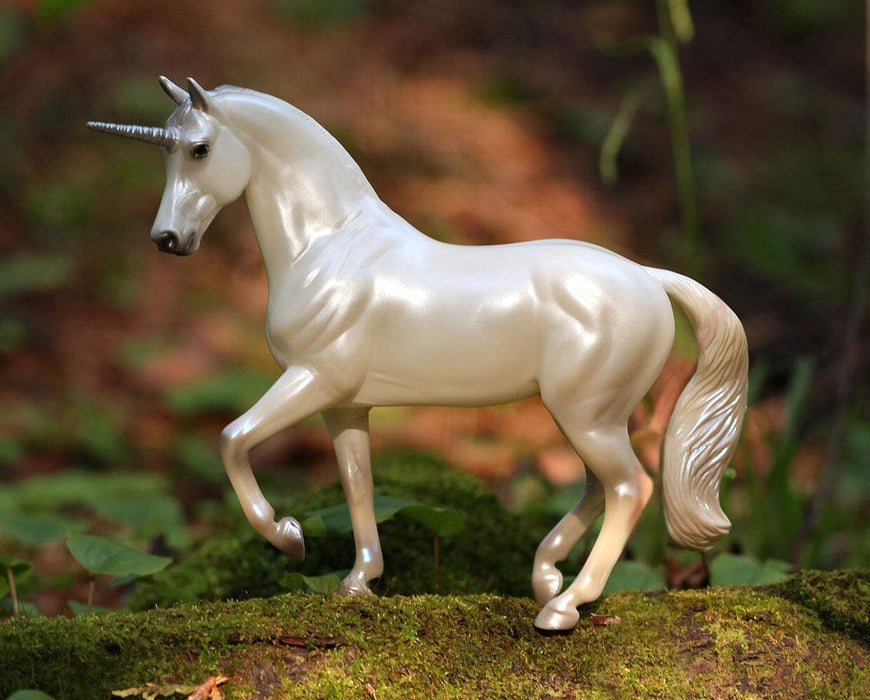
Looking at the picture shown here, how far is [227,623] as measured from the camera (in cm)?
170

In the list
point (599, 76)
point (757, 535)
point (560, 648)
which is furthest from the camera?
point (599, 76)

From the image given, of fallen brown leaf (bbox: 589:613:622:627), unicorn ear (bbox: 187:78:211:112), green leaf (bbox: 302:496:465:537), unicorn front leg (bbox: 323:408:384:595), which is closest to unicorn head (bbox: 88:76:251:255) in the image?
unicorn ear (bbox: 187:78:211:112)

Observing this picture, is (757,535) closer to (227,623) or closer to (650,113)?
(227,623)

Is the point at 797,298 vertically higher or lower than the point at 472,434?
higher

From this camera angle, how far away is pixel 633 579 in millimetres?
2404

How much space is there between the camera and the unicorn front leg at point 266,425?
1839 millimetres

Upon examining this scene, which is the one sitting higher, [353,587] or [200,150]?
[200,150]

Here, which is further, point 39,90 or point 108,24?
point 108,24

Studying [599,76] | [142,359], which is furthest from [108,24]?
[599,76]

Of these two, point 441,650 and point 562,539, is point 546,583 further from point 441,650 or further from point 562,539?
point 441,650

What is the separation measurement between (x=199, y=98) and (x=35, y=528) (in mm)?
1207

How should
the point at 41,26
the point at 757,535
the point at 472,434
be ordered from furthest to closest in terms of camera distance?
the point at 472,434 < the point at 757,535 < the point at 41,26

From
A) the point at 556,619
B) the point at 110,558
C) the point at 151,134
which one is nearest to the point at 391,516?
the point at 556,619

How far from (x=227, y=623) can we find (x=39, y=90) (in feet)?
21.2
